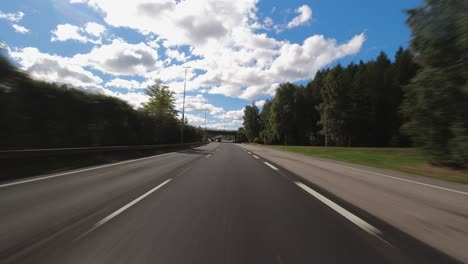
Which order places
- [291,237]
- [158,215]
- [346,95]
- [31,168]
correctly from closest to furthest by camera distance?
[291,237], [158,215], [31,168], [346,95]

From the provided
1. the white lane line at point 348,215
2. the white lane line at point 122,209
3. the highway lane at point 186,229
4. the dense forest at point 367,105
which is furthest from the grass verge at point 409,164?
the dense forest at point 367,105

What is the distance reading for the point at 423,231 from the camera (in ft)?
13.9

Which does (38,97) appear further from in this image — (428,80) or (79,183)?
(428,80)

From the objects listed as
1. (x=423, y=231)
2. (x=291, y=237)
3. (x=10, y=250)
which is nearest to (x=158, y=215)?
(x=10, y=250)

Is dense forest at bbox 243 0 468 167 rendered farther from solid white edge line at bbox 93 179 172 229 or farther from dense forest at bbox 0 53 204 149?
dense forest at bbox 0 53 204 149

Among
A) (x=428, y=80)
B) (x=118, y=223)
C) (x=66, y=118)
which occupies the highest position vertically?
(x=428, y=80)

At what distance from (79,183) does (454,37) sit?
58.9ft

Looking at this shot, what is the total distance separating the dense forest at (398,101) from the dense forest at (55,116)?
794 inches

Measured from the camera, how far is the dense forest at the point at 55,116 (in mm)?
11664

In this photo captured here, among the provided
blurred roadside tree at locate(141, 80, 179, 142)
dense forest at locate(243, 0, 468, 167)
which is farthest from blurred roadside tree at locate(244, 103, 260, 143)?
blurred roadside tree at locate(141, 80, 179, 142)

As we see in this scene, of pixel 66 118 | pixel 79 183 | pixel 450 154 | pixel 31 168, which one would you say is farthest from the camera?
pixel 66 118

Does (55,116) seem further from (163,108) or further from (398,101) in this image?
(398,101)

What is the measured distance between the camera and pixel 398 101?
2426 inches

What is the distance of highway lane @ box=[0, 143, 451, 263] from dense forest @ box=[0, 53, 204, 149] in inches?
253
